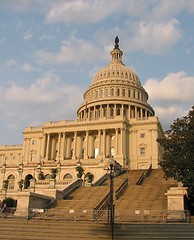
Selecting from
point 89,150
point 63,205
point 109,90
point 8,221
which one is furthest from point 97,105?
point 8,221

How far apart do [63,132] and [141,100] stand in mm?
32704

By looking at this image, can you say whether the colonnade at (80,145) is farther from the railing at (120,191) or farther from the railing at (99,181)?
the railing at (120,191)

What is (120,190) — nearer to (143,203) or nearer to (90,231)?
(143,203)

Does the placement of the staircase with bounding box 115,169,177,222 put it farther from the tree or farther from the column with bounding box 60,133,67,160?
the column with bounding box 60,133,67,160

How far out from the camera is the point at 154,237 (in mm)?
21656

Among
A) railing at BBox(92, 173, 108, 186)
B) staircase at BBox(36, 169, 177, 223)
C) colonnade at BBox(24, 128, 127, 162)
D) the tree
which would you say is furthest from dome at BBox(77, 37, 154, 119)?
the tree

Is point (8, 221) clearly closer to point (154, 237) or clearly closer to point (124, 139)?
point (154, 237)

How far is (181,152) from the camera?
3241 cm

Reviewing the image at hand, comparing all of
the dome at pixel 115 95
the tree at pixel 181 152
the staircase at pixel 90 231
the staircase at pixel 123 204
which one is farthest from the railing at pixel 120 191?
the dome at pixel 115 95

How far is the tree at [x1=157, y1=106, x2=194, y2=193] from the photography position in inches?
1229

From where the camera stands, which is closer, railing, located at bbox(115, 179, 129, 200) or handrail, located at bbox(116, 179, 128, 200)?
railing, located at bbox(115, 179, 129, 200)

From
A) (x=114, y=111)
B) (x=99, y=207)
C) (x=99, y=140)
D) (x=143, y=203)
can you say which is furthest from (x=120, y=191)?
(x=114, y=111)

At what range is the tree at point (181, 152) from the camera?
31.2 meters

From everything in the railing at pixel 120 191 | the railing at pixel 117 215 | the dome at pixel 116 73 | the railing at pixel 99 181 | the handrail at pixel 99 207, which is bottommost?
the railing at pixel 117 215
